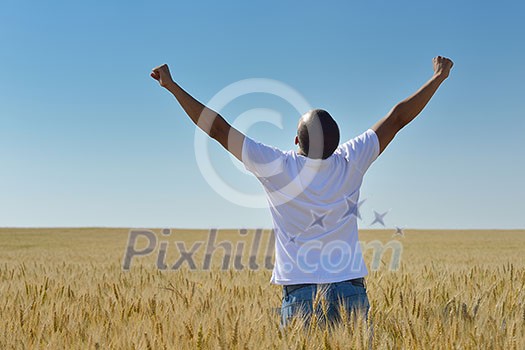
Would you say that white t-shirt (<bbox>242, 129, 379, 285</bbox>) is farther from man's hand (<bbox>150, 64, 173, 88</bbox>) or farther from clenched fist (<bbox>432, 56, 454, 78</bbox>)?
clenched fist (<bbox>432, 56, 454, 78</bbox>)

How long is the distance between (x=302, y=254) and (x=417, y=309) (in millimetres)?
811

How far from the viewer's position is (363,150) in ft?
9.59

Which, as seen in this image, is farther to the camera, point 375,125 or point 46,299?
point 46,299

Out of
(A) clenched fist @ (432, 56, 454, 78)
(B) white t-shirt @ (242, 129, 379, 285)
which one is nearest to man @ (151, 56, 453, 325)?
(B) white t-shirt @ (242, 129, 379, 285)

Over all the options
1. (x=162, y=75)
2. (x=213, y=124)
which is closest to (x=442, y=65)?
(x=213, y=124)

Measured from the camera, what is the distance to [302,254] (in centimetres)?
283

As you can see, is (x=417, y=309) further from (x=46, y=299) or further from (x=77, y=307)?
(x=46, y=299)

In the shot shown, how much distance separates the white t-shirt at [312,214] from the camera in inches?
110

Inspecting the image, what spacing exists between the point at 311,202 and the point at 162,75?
98 centimetres

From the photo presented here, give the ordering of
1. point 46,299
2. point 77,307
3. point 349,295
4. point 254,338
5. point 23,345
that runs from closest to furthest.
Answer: point 254,338 < point 23,345 < point 349,295 < point 77,307 < point 46,299

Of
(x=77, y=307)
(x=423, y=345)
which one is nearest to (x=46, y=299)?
(x=77, y=307)

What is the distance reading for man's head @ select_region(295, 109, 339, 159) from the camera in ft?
9.01

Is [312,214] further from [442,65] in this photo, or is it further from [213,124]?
[442,65]

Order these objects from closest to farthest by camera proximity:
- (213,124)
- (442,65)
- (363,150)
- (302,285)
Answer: (213,124) → (302,285) → (363,150) → (442,65)
